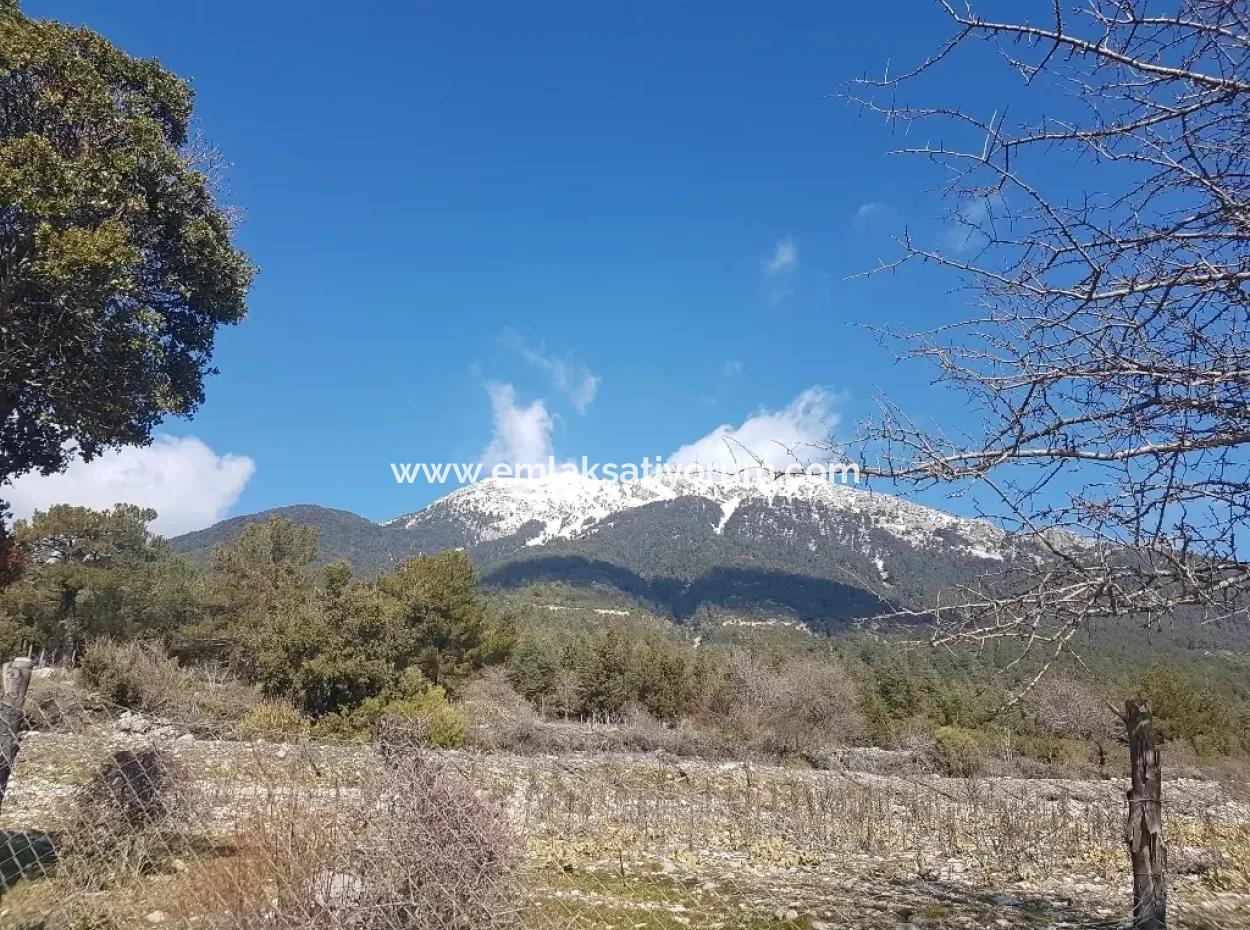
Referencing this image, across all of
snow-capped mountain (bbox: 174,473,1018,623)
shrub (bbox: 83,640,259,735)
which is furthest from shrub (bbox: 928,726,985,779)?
snow-capped mountain (bbox: 174,473,1018,623)

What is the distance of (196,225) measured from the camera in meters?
7.00

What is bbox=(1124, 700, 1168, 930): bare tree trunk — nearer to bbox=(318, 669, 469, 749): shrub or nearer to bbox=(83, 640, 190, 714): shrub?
bbox=(318, 669, 469, 749): shrub

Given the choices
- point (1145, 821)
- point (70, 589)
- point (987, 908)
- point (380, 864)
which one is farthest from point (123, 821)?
point (70, 589)

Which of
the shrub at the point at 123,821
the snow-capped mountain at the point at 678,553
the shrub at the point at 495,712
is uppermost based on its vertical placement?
the snow-capped mountain at the point at 678,553

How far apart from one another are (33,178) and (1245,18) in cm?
729

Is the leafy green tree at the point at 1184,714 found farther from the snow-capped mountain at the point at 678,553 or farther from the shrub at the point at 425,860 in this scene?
the snow-capped mountain at the point at 678,553

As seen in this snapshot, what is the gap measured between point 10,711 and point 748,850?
6597 mm

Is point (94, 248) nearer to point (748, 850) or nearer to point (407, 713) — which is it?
point (748, 850)

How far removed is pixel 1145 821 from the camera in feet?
16.8

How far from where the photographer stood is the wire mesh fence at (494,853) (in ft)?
11.5

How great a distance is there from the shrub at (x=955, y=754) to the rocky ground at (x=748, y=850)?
7.51m

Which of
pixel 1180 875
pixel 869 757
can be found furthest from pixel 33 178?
pixel 869 757

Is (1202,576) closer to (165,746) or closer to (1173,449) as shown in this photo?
(1173,449)

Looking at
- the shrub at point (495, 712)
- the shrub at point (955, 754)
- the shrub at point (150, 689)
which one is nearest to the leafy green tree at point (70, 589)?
the shrub at point (150, 689)
